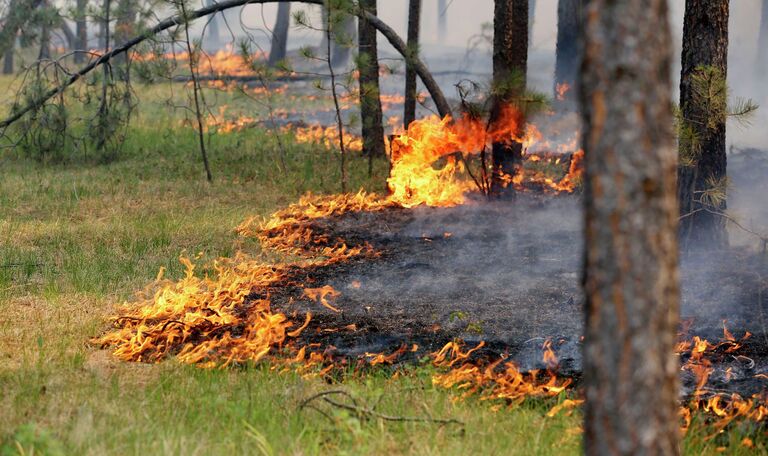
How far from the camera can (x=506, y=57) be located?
410 inches

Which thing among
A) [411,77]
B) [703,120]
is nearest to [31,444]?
[703,120]

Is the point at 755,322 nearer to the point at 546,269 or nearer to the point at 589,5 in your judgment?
the point at 546,269

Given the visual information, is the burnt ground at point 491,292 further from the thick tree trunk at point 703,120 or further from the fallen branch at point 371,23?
the fallen branch at point 371,23

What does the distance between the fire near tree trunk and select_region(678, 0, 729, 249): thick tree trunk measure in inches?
188

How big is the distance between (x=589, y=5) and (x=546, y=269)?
518 cm

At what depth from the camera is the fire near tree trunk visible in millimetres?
2502

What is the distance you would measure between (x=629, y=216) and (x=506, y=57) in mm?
8194

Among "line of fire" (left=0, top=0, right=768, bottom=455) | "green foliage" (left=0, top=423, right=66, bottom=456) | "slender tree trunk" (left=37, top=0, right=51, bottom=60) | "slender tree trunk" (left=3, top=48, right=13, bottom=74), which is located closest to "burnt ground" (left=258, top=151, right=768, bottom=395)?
"line of fire" (left=0, top=0, right=768, bottom=455)

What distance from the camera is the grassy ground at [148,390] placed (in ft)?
12.7

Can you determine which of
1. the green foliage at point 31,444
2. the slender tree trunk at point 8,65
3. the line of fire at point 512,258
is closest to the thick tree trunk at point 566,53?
the line of fire at point 512,258

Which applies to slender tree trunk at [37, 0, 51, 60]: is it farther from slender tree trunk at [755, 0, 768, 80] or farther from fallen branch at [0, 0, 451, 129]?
slender tree trunk at [755, 0, 768, 80]

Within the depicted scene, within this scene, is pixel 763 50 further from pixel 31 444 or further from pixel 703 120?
pixel 31 444

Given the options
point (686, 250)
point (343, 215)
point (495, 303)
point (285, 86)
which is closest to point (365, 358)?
point (495, 303)

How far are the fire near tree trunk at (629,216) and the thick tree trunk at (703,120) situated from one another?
4773 mm
